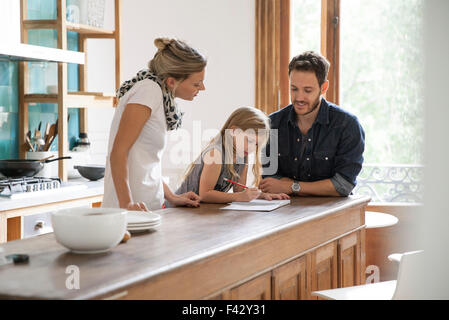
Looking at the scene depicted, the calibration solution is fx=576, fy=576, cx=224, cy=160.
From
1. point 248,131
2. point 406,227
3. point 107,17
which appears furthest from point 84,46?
point 406,227

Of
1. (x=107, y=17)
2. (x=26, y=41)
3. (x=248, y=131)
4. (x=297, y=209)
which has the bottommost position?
(x=297, y=209)

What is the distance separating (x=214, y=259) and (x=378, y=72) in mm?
3294

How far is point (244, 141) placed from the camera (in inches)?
105

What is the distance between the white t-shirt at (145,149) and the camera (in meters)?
2.22

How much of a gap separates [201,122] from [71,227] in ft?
11.0

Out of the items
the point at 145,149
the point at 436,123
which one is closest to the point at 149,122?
the point at 145,149

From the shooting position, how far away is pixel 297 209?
7.31ft

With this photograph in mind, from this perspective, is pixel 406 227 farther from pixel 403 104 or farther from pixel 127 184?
pixel 127 184

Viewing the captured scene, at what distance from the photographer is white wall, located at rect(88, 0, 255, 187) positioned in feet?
→ 14.6

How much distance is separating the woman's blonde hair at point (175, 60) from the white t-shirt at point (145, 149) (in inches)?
3.5

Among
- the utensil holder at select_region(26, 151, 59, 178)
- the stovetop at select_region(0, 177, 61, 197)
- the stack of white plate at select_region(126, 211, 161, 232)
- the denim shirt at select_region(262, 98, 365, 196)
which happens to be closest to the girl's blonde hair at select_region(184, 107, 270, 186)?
the denim shirt at select_region(262, 98, 365, 196)

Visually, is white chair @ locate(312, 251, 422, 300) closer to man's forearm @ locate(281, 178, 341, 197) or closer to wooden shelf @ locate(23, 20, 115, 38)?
man's forearm @ locate(281, 178, 341, 197)

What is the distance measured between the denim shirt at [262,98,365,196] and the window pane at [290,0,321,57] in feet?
6.15

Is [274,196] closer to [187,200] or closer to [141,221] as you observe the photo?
[187,200]
